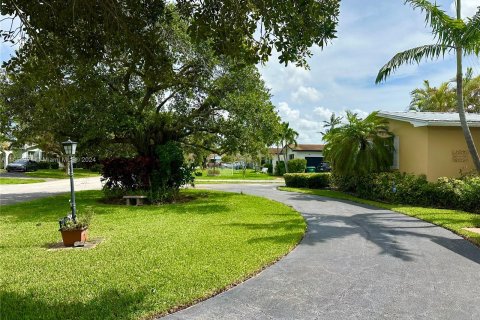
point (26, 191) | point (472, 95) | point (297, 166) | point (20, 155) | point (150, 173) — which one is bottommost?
point (26, 191)

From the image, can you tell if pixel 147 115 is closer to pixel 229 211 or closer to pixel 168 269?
pixel 229 211

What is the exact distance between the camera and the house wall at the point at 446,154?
14.5 metres

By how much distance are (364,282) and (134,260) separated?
3746mm

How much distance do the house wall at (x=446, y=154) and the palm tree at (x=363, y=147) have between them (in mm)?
2228

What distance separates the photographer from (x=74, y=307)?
14.6 ft

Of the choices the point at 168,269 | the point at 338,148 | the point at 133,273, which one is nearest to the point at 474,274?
the point at 168,269

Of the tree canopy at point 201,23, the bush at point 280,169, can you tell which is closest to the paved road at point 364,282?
the tree canopy at point 201,23

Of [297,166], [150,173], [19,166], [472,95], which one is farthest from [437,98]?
[19,166]

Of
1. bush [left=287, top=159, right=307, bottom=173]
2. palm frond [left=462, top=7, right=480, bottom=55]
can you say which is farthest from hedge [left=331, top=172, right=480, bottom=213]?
bush [left=287, top=159, right=307, bottom=173]

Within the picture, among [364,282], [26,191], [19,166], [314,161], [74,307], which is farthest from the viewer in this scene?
[314,161]

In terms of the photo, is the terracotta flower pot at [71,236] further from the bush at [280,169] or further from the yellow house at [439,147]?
the bush at [280,169]

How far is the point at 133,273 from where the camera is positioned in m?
5.70

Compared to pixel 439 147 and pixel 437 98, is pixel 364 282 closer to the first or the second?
pixel 439 147

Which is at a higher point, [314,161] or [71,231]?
[314,161]
